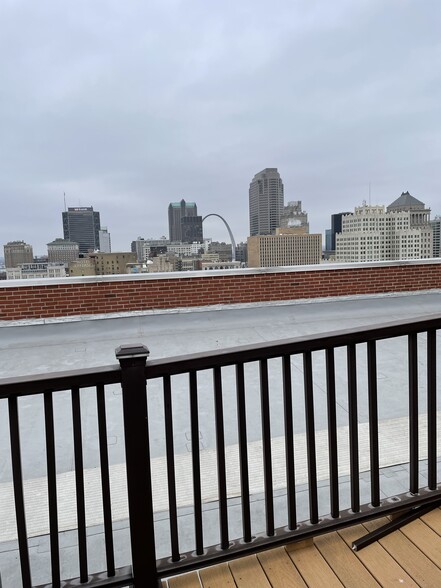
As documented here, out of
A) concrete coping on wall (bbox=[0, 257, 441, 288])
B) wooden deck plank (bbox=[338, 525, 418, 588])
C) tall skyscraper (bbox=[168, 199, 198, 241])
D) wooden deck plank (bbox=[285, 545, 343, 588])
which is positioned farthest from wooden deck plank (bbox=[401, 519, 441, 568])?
tall skyscraper (bbox=[168, 199, 198, 241])

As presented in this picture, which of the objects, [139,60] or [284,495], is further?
[139,60]

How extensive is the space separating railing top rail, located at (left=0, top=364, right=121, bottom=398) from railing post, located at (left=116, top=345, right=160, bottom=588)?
2.2 inches

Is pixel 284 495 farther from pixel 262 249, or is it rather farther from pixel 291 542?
pixel 262 249

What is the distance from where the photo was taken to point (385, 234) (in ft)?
29.9

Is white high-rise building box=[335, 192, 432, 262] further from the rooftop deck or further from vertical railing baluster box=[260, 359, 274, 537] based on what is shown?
vertical railing baluster box=[260, 359, 274, 537]

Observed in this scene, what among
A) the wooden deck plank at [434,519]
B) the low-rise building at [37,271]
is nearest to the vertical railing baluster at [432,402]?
the wooden deck plank at [434,519]

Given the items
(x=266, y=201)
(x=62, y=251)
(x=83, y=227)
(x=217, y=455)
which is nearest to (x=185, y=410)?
(x=217, y=455)

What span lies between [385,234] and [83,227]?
6.72 metres

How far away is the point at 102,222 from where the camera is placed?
9109 mm

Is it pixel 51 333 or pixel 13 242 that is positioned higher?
pixel 13 242

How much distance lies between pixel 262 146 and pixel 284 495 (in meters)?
10.5

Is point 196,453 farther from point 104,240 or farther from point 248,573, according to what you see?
point 104,240

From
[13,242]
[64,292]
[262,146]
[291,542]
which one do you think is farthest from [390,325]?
[262,146]

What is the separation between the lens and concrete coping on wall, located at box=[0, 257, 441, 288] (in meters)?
7.18
